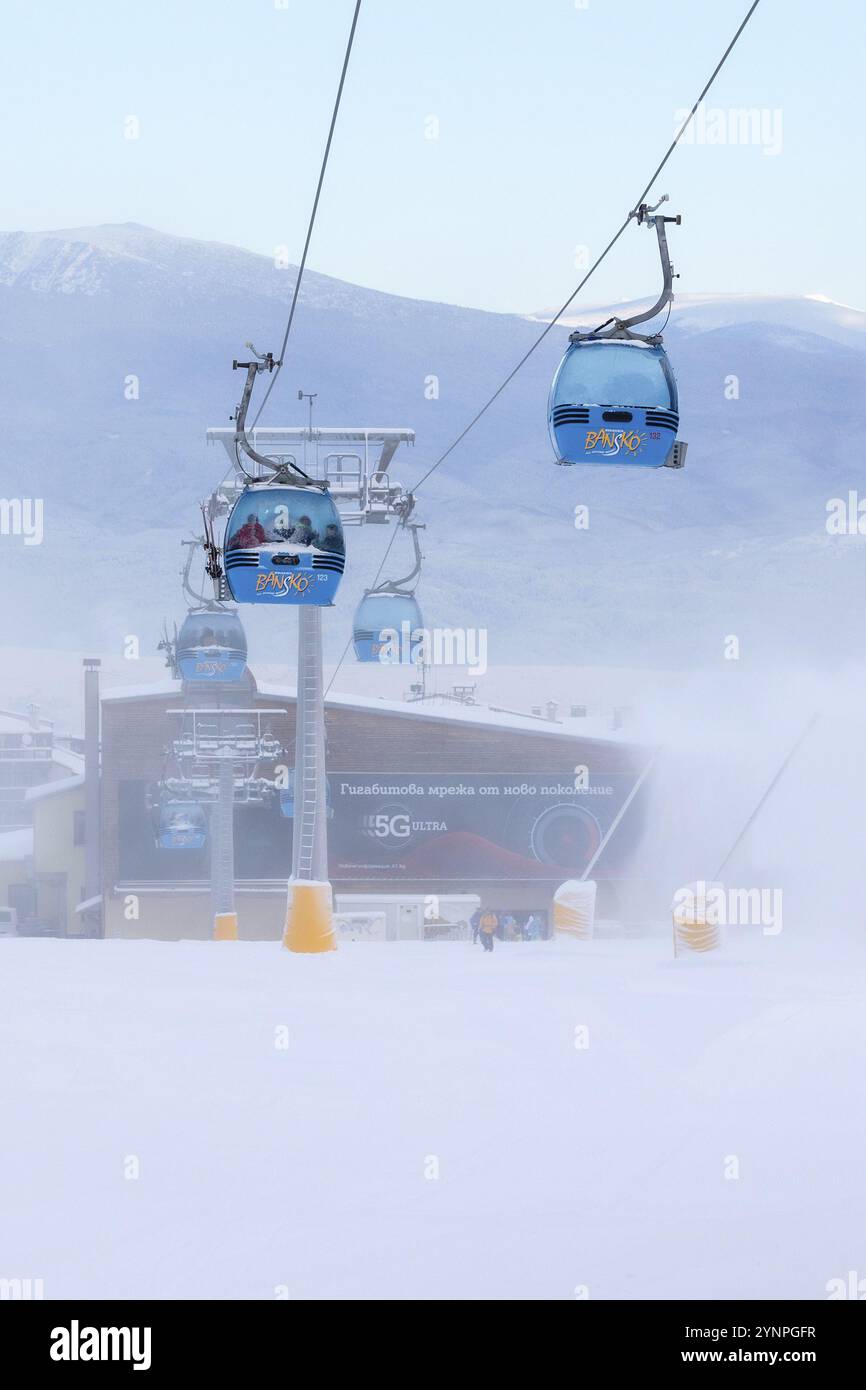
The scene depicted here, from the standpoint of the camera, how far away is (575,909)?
28750mm

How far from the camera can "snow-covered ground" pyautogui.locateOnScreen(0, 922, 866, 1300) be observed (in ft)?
21.8

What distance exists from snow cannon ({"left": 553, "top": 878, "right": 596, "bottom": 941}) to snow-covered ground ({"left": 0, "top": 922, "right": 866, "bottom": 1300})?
44.5ft

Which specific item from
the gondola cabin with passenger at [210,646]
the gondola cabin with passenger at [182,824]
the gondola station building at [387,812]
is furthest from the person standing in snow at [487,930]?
the gondola station building at [387,812]

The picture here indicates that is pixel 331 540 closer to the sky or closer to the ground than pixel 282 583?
closer to the sky

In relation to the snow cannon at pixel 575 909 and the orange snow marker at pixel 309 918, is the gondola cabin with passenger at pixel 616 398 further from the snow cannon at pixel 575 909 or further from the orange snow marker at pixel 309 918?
the snow cannon at pixel 575 909

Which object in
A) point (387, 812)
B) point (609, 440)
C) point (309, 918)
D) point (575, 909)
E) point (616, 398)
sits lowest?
point (575, 909)

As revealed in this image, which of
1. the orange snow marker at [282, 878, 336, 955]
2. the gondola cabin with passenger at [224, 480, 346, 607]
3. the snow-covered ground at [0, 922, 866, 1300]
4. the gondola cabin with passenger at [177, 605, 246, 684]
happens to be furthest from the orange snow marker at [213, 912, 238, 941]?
the gondola cabin with passenger at [224, 480, 346, 607]

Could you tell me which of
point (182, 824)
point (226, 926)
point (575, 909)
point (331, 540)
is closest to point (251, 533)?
point (331, 540)

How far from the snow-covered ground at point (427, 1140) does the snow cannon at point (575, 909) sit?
13566mm

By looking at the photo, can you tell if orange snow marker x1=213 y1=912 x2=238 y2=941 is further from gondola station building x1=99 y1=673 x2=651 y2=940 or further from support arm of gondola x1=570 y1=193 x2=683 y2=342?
support arm of gondola x1=570 y1=193 x2=683 y2=342

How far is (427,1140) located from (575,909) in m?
20.2

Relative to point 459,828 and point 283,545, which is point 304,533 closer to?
point 283,545

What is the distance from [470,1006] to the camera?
1375 cm
